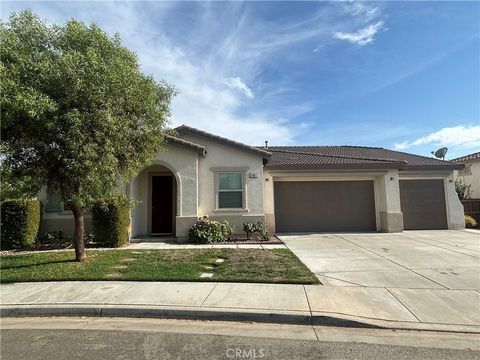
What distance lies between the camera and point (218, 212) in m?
13.8

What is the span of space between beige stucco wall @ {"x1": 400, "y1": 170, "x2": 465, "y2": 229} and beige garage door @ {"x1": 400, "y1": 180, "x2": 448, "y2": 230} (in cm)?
18

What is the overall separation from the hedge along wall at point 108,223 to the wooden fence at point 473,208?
1784cm

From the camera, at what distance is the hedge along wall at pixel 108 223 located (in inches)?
456

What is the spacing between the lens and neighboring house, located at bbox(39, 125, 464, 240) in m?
13.5

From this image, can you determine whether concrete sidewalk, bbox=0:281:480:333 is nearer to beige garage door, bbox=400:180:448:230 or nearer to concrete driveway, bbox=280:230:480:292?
concrete driveway, bbox=280:230:480:292

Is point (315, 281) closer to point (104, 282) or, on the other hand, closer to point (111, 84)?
point (104, 282)

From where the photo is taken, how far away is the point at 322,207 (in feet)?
52.8

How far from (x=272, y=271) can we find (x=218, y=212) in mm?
6205

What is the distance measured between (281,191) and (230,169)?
3.22 metres

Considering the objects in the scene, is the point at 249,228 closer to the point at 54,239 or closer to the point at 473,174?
the point at 54,239

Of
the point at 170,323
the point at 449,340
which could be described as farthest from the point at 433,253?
the point at 170,323

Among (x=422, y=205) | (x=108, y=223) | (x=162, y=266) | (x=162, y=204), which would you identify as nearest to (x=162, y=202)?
(x=162, y=204)

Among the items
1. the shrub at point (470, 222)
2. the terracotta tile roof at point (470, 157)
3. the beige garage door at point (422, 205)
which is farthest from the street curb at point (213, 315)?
the terracotta tile roof at point (470, 157)

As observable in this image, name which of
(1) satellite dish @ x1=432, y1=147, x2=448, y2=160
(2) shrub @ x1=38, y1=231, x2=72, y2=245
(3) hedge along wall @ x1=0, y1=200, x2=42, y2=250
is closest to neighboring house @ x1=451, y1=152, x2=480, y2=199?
(1) satellite dish @ x1=432, y1=147, x2=448, y2=160
